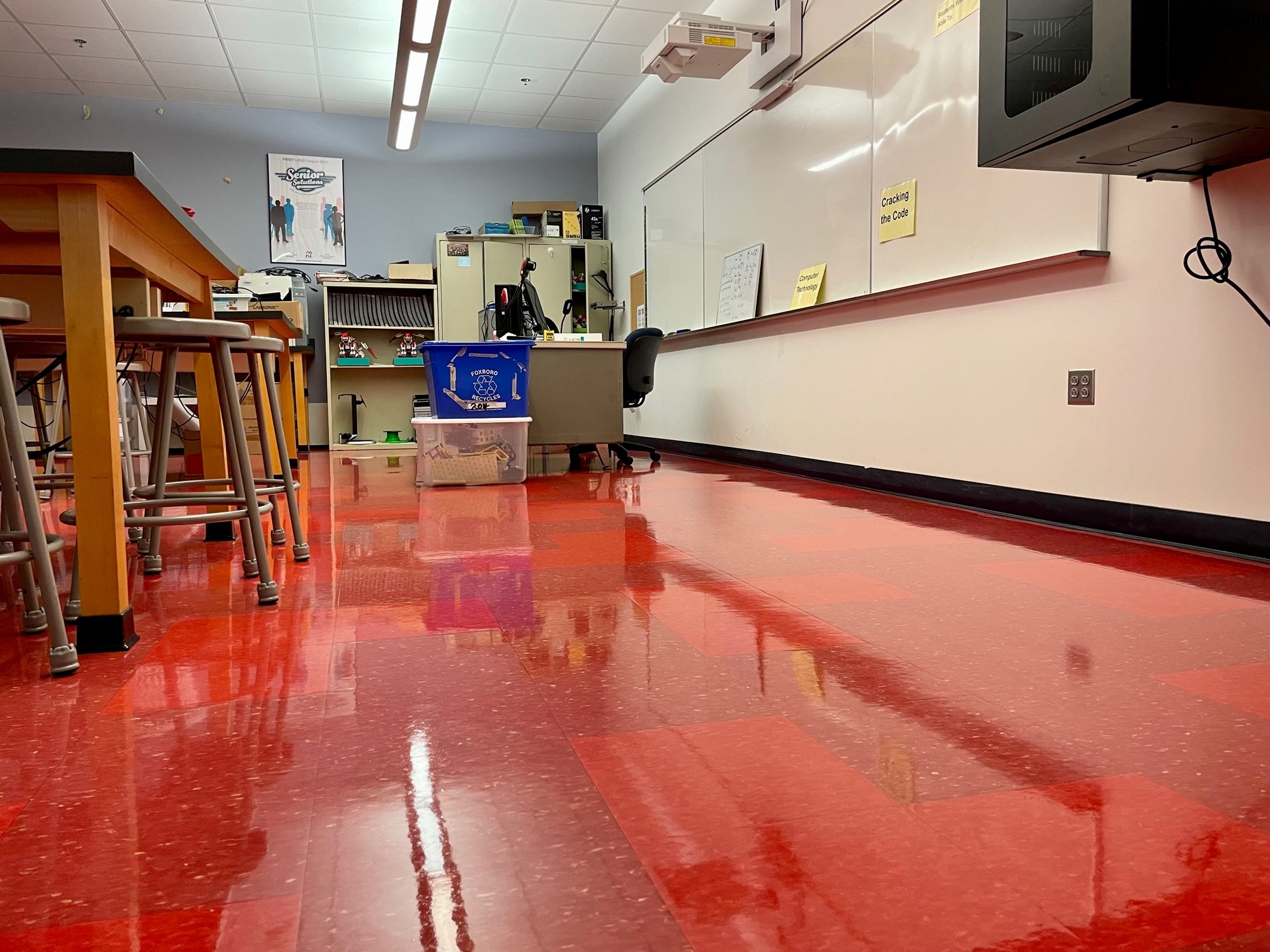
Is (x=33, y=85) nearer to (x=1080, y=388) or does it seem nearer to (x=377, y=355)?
(x=377, y=355)

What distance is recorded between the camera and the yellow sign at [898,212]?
11.7 feet

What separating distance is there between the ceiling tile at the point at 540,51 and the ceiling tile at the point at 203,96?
245cm

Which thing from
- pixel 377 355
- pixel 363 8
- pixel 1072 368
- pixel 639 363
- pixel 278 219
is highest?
pixel 363 8

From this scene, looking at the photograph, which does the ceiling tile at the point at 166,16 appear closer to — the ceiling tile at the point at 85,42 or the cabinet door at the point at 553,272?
the ceiling tile at the point at 85,42

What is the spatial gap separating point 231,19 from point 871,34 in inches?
168

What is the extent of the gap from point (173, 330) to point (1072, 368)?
2.50 meters

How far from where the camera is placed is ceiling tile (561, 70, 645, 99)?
7.03 metres

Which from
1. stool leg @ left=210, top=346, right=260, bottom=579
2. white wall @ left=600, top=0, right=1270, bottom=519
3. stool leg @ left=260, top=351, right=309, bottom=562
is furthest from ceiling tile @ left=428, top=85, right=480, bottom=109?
stool leg @ left=210, top=346, right=260, bottom=579

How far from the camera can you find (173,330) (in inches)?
72.6

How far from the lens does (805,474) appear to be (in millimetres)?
4664

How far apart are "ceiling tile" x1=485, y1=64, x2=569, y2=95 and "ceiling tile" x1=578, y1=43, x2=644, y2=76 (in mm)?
265

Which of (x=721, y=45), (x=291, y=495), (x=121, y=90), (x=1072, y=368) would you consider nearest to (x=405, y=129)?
(x=121, y=90)

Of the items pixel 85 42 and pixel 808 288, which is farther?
pixel 85 42

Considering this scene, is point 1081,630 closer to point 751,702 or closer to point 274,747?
point 751,702
